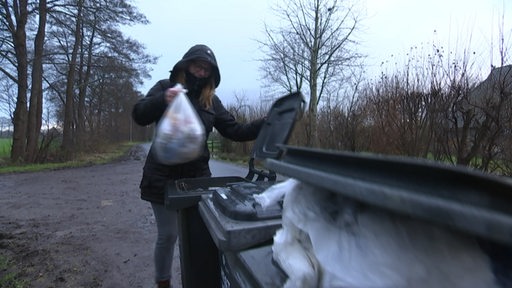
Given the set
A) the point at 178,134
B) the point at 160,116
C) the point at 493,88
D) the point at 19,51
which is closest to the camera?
the point at 178,134

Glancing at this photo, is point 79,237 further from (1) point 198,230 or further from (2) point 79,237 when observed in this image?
(1) point 198,230

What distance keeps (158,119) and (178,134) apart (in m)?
0.48

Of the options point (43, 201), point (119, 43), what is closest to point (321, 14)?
point (119, 43)

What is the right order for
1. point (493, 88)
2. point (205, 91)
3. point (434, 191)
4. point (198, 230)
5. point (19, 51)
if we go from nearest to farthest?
point (434, 191), point (198, 230), point (205, 91), point (493, 88), point (19, 51)

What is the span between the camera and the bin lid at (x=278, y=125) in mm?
2703

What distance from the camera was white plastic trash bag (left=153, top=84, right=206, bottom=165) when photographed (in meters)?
2.42

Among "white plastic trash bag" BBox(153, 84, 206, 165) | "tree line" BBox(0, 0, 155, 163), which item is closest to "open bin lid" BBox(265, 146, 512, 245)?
"white plastic trash bag" BBox(153, 84, 206, 165)

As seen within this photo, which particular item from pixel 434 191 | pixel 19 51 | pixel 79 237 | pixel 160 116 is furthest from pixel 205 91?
pixel 19 51

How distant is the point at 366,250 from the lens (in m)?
1.03

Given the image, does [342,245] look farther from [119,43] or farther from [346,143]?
[119,43]

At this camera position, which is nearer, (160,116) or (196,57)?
(160,116)

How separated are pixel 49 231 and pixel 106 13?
624 inches

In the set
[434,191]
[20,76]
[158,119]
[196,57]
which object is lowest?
[434,191]

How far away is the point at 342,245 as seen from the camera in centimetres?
111
